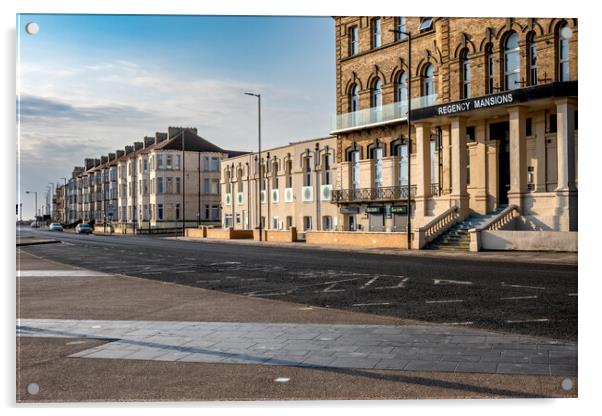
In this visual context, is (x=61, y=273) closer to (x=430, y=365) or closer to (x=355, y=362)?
(x=355, y=362)

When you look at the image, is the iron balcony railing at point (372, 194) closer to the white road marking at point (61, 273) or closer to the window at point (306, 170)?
the window at point (306, 170)

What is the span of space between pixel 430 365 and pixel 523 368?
0.88 m

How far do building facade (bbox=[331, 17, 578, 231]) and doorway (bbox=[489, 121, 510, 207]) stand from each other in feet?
0.16

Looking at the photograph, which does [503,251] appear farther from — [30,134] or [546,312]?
[30,134]

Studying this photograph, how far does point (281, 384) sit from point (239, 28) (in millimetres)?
3567

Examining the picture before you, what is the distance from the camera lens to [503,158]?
30.2m

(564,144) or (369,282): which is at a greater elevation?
(564,144)

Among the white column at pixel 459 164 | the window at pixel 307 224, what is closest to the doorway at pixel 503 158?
the white column at pixel 459 164

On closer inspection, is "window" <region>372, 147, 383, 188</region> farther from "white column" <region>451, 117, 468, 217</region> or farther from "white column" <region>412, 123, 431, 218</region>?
"white column" <region>451, 117, 468, 217</region>

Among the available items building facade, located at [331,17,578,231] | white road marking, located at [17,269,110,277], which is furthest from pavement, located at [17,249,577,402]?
building facade, located at [331,17,578,231]

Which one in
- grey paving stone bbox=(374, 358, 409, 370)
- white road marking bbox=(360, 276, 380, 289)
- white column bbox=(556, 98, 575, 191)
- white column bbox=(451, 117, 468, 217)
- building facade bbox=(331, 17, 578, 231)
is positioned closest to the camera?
grey paving stone bbox=(374, 358, 409, 370)

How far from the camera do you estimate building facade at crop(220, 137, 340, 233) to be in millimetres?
45062

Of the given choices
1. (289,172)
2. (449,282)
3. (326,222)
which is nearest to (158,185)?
(449,282)

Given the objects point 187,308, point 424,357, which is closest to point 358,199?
point 187,308
